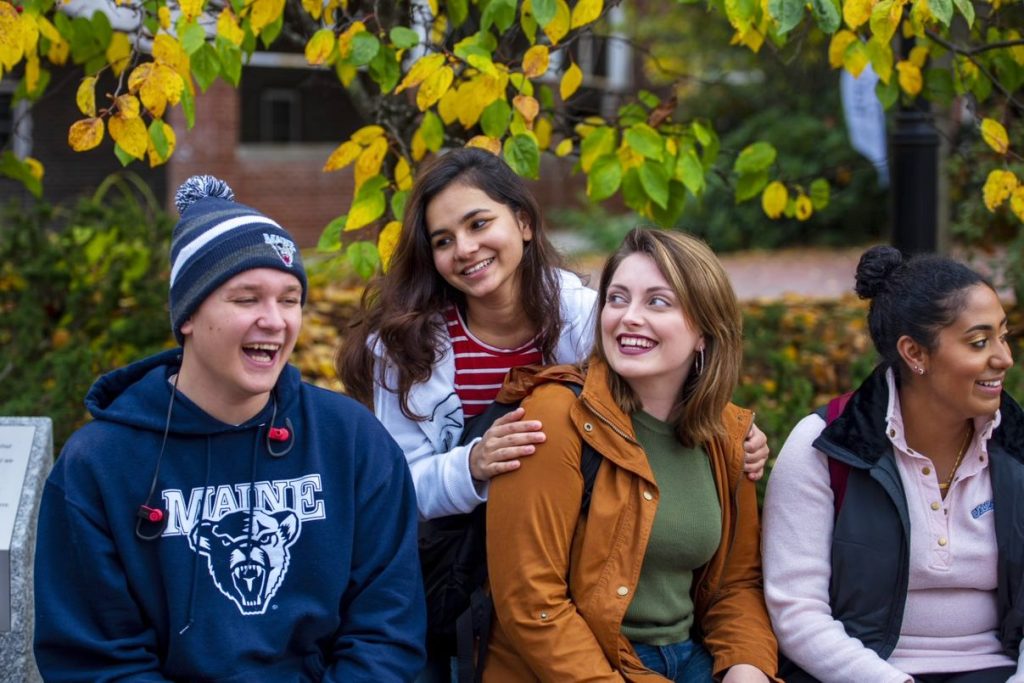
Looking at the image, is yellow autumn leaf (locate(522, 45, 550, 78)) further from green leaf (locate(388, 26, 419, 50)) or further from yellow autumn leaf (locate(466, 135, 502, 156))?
green leaf (locate(388, 26, 419, 50))

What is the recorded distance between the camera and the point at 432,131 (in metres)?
3.92

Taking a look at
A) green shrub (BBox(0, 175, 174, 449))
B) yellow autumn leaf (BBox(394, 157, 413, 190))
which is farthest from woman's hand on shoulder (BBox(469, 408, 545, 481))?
green shrub (BBox(0, 175, 174, 449))

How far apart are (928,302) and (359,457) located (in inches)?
57.1

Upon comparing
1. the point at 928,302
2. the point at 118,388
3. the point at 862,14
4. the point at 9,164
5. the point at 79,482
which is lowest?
the point at 79,482

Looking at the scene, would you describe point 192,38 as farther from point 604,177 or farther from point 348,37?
point 604,177

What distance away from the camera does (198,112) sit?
15094mm

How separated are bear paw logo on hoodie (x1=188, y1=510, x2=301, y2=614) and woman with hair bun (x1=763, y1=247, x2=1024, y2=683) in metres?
1.26

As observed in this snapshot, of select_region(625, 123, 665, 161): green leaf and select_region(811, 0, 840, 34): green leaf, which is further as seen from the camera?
select_region(625, 123, 665, 161): green leaf

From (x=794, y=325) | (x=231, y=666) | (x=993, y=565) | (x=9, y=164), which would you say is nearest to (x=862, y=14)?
(x=993, y=565)

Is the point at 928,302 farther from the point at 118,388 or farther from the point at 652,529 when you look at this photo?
the point at 118,388

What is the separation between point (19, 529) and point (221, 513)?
0.82m

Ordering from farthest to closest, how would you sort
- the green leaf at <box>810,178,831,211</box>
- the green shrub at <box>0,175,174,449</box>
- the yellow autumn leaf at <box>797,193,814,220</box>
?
the green shrub at <box>0,175,174,449</box>
the green leaf at <box>810,178,831,211</box>
the yellow autumn leaf at <box>797,193,814,220</box>

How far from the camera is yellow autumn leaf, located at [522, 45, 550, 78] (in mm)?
3670

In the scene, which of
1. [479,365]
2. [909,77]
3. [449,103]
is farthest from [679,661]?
[909,77]
